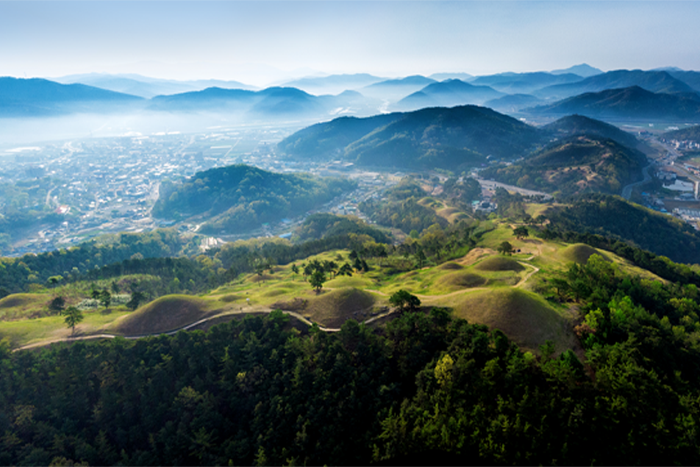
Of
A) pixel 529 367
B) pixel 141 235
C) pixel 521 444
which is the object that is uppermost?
pixel 529 367

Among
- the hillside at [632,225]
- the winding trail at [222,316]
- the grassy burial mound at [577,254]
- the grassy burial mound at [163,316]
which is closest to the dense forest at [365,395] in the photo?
the winding trail at [222,316]

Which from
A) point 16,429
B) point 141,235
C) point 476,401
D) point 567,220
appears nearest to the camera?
point 476,401

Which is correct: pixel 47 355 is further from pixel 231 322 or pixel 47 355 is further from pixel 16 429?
pixel 231 322

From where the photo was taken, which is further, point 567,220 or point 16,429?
point 567,220

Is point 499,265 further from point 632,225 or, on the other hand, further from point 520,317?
point 632,225

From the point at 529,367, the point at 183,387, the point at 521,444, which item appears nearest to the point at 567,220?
the point at 529,367

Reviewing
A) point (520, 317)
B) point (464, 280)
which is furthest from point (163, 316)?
point (520, 317)
